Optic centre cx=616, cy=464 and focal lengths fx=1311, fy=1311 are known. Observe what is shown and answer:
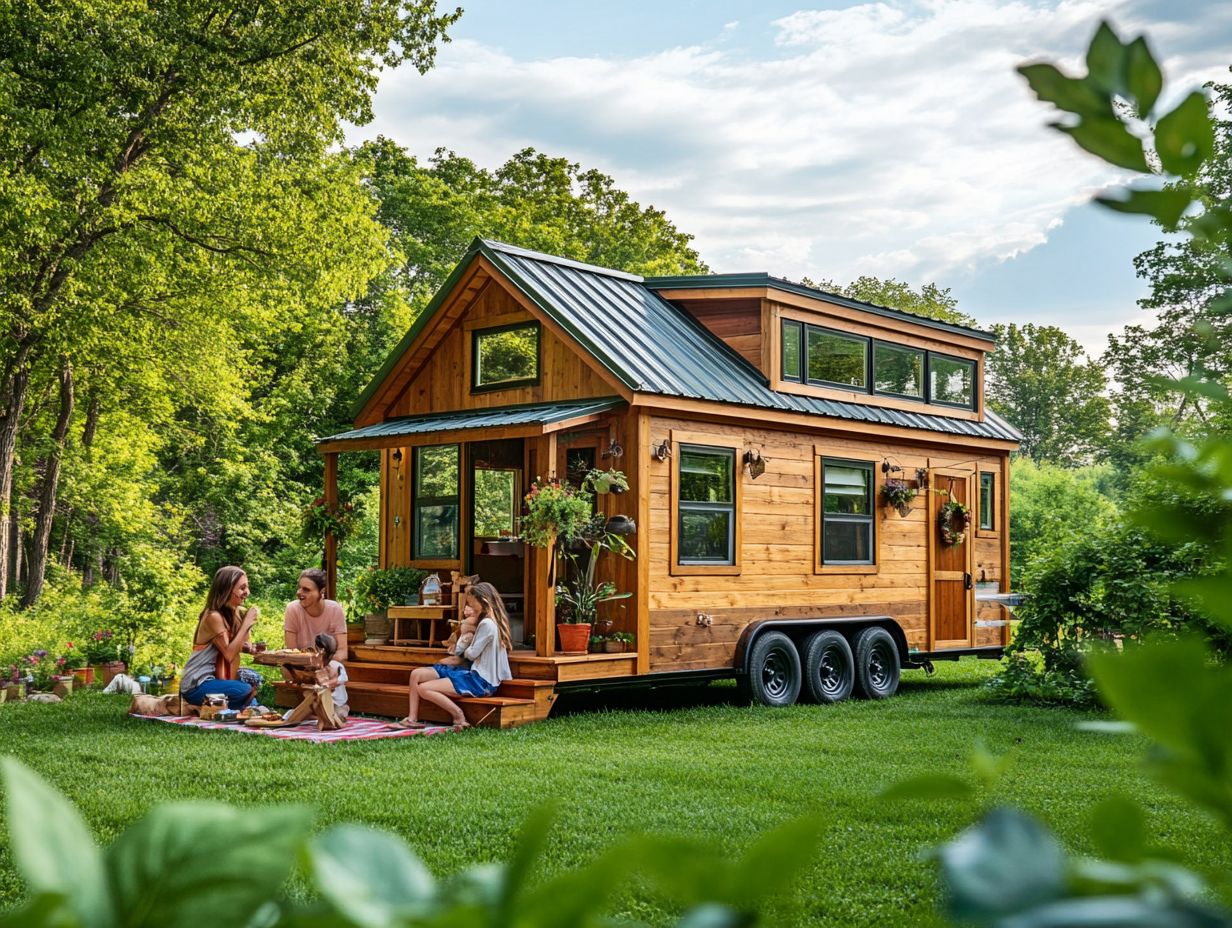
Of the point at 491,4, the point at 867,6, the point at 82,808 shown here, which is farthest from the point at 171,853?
the point at 867,6

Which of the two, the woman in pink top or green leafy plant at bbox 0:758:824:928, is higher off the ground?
green leafy plant at bbox 0:758:824:928

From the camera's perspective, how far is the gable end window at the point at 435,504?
44.5 feet

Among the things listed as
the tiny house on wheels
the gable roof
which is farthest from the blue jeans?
the gable roof

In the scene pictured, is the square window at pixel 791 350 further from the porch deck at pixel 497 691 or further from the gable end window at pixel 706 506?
the porch deck at pixel 497 691

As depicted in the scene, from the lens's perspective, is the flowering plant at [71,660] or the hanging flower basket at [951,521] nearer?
the flowering plant at [71,660]

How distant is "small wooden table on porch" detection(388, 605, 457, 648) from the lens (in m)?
12.4

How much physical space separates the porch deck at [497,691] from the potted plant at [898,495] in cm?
442

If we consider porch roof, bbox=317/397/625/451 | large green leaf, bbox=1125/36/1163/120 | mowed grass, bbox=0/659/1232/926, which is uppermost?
porch roof, bbox=317/397/625/451

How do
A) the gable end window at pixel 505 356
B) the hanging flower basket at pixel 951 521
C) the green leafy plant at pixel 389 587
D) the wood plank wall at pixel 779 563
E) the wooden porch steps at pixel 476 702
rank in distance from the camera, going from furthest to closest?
1. the hanging flower basket at pixel 951 521
2. the gable end window at pixel 505 356
3. the green leafy plant at pixel 389 587
4. the wood plank wall at pixel 779 563
5. the wooden porch steps at pixel 476 702

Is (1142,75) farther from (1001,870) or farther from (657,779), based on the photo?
(657,779)

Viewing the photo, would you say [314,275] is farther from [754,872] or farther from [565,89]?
[754,872]

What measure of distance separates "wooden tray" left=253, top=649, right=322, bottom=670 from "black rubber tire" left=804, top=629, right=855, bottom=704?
16.6 feet

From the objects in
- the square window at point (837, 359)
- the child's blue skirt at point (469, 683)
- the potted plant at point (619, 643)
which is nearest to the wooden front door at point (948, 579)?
the square window at point (837, 359)

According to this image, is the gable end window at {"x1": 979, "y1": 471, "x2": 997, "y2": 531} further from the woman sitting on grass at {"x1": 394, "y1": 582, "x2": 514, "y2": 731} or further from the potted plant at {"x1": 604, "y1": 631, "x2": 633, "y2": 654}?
the woman sitting on grass at {"x1": 394, "y1": 582, "x2": 514, "y2": 731}
